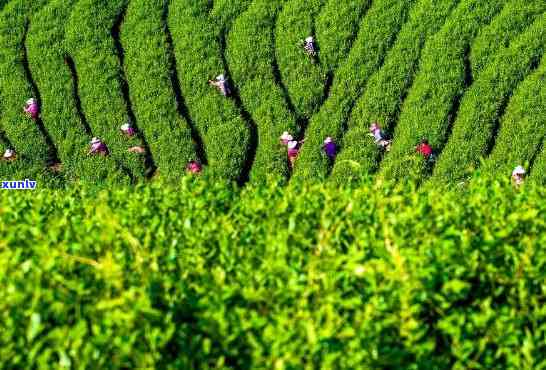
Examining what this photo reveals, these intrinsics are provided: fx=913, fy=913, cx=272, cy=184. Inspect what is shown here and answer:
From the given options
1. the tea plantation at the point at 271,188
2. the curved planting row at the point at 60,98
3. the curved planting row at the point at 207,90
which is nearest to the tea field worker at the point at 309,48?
the tea plantation at the point at 271,188

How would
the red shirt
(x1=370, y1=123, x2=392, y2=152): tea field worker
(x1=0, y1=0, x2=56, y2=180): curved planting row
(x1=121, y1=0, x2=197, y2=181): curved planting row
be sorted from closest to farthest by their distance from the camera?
the red shirt, (x1=370, y1=123, x2=392, y2=152): tea field worker, (x1=121, y1=0, x2=197, y2=181): curved planting row, (x1=0, y1=0, x2=56, y2=180): curved planting row

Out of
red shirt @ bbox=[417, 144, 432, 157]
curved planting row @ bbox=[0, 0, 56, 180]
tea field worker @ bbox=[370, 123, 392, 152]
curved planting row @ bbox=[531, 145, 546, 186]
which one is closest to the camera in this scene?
curved planting row @ bbox=[531, 145, 546, 186]

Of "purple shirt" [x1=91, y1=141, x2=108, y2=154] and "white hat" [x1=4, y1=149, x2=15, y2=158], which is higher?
"white hat" [x1=4, y1=149, x2=15, y2=158]

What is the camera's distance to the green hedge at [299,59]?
19.5ft

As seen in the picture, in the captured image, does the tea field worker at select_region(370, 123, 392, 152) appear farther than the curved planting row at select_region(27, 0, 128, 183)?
No

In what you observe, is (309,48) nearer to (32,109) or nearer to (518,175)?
(518,175)

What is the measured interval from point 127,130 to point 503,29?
2546 mm

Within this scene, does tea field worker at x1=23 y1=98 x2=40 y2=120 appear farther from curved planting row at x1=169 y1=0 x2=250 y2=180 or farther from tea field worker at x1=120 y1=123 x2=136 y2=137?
curved planting row at x1=169 y1=0 x2=250 y2=180

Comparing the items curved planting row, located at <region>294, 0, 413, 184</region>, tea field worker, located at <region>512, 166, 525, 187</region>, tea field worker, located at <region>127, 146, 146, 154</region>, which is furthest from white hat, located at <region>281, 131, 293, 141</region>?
tea field worker, located at <region>512, 166, 525, 187</region>

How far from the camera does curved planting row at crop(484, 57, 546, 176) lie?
5629mm

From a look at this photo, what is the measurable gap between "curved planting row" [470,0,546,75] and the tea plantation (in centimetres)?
1

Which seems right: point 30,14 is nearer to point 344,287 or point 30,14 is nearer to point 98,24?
point 98,24

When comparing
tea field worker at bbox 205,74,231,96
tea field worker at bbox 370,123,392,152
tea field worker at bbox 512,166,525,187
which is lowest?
tea field worker at bbox 512,166,525,187

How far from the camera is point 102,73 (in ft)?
20.3
